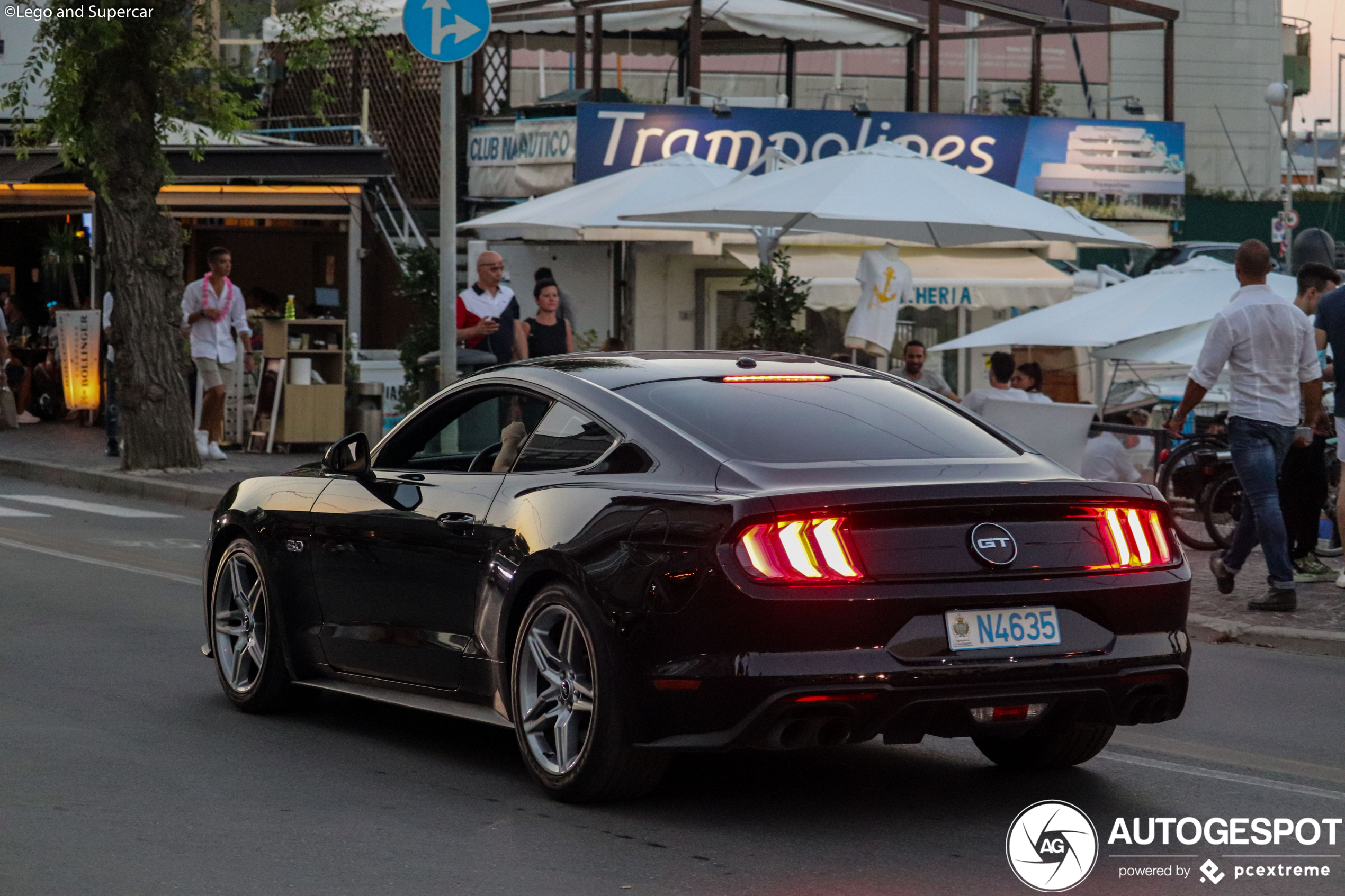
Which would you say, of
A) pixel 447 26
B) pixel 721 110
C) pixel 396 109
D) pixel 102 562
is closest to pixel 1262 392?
pixel 447 26

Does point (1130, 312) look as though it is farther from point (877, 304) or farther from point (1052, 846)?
point (1052, 846)

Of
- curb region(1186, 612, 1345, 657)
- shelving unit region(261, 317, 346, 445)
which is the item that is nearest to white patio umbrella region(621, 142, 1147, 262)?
shelving unit region(261, 317, 346, 445)

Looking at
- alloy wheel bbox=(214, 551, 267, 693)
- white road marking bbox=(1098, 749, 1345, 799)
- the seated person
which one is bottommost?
white road marking bbox=(1098, 749, 1345, 799)

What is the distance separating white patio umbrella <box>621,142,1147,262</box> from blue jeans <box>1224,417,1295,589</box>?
4.63m

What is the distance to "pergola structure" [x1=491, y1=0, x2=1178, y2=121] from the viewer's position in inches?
993

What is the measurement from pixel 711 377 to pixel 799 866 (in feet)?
6.15

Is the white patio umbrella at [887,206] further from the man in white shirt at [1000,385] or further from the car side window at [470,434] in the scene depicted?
the car side window at [470,434]

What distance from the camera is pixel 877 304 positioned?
15906mm

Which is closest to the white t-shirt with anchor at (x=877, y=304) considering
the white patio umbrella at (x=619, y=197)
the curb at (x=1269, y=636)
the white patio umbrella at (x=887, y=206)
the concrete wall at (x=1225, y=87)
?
the white patio umbrella at (x=887, y=206)

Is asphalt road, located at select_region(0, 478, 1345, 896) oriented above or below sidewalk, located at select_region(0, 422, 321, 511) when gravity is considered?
above

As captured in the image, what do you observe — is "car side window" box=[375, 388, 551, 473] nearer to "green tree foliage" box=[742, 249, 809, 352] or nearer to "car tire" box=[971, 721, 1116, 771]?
"car tire" box=[971, 721, 1116, 771]

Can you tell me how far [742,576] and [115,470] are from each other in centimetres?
1428

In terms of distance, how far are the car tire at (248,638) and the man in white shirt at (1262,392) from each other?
5291 millimetres

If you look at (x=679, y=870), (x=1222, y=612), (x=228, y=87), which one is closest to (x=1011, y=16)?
(x=228, y=87)
